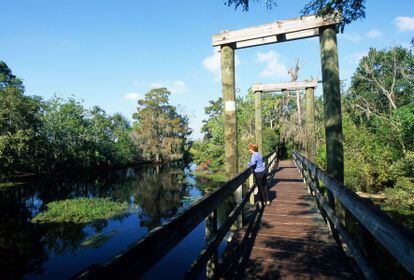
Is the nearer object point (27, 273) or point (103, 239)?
point (27, 273)

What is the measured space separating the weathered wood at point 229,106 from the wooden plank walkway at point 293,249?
1.36 metres

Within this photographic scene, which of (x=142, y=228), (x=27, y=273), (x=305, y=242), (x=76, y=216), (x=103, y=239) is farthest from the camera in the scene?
(x=76, y=216)

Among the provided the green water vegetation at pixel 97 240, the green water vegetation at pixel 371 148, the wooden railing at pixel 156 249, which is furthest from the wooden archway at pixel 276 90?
the wooden railing at pixel 156 249

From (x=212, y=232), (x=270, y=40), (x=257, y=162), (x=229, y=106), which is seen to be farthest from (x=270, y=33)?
(x=212, y=232)

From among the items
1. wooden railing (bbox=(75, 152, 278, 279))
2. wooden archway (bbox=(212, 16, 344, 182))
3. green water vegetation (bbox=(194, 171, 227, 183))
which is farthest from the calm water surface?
wooden railing (bbox=(75, 152, 278, 279))

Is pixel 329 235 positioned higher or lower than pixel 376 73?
lower

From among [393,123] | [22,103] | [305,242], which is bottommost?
[305,242]

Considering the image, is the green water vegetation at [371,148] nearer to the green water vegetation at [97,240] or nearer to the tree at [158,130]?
the green water vegetation at [97,240]

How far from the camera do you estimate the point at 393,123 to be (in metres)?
18.8

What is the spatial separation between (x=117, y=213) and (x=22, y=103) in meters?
19.7

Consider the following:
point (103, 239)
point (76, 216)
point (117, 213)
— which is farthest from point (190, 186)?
point (103, 239)

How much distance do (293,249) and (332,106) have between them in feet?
8.47

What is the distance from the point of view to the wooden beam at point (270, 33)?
5.85 m

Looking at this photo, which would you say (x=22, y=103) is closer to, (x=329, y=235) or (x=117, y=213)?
(x=117, y=213)
